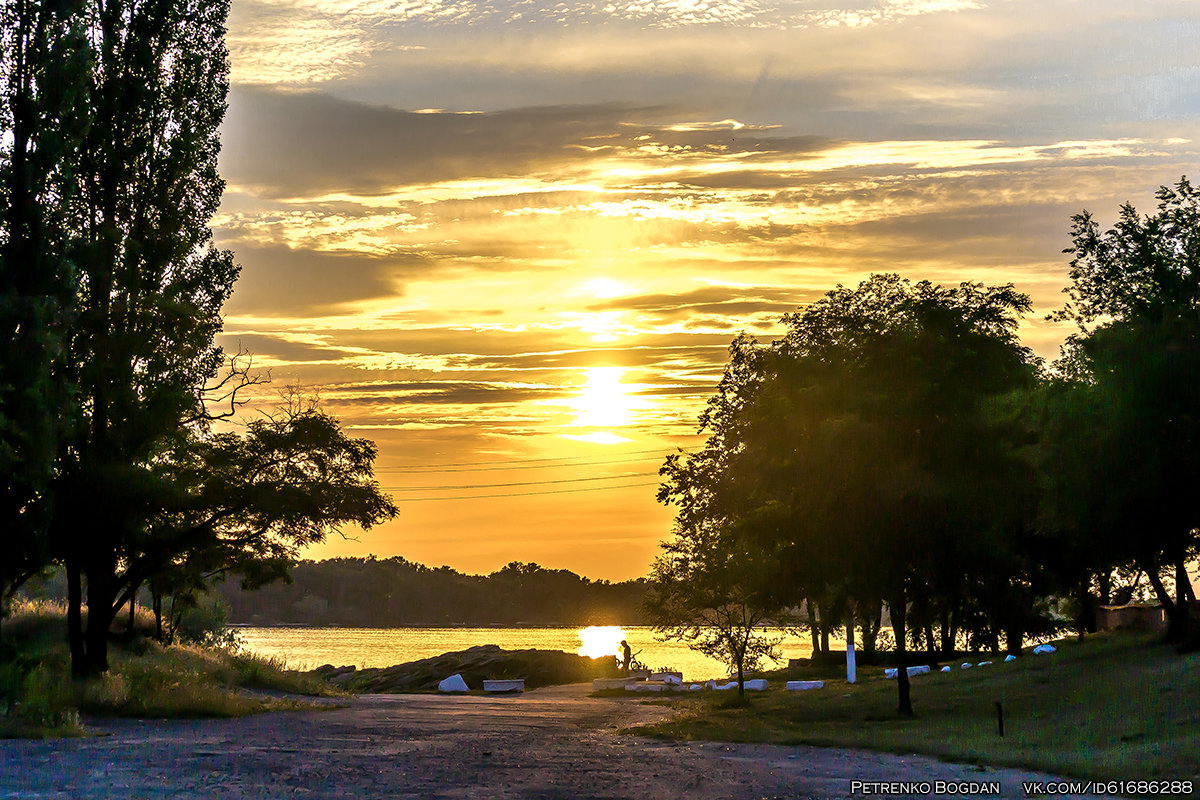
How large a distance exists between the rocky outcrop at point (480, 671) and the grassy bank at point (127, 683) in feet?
73.6

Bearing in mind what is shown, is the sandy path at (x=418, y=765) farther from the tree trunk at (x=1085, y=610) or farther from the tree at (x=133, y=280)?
the tree trunk at (x=1085, y=610)

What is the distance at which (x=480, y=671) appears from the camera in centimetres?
7300

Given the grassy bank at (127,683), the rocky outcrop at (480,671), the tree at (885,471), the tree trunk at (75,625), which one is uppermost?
the tree at (885,471)

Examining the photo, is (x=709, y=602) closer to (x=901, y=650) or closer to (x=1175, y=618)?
(x=901, y=650)

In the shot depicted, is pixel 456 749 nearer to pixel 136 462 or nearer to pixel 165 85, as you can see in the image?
pixel 136 462

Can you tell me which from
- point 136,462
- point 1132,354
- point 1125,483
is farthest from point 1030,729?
point 136,462

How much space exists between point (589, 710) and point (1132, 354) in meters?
22.6

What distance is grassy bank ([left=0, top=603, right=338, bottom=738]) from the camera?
25.6m

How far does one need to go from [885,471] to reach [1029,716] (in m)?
8.24

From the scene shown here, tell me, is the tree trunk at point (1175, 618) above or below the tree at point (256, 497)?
below

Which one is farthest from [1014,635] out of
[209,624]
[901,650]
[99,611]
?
[99,611]

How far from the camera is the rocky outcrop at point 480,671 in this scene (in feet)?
231

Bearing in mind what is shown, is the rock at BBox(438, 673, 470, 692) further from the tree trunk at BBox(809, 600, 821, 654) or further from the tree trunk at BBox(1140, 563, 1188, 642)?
the tree trunk at BBox(1140, 563, 1188, 642)

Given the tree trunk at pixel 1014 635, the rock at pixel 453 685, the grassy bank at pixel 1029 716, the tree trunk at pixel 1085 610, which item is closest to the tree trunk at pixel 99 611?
the grassy bank at pixel 1029 716
